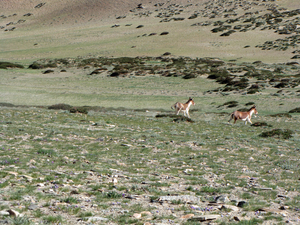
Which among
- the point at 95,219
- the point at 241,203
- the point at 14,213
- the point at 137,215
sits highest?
the point at 14,213

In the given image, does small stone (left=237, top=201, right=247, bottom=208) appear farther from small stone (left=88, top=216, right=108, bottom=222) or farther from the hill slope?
the hill slope

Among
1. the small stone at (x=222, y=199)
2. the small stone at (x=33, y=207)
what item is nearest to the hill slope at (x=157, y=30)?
the small stone at (x=222, y=199)

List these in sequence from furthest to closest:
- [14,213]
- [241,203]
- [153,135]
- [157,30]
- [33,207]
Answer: [157,30], [153,135], [241,203], [33,207], [14,213]

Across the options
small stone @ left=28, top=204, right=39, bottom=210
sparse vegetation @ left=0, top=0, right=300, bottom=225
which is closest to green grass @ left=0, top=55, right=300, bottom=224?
sparse vegetation @ left=0, top=0, right=300, bottom=225

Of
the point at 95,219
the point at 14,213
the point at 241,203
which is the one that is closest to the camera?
the point at 14,213

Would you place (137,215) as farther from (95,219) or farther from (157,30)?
(157,30)

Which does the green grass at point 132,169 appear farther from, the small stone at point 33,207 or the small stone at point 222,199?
A: the small stone at point 222,199

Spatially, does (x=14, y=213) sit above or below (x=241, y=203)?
above

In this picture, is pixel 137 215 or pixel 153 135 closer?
pixel 137 215

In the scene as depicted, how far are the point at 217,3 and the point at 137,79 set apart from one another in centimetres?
11742

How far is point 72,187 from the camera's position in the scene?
945 cm

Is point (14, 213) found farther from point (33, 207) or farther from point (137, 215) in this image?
point (137, 215)

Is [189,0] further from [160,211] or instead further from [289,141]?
[160,211]

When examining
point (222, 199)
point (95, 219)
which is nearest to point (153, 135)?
point (222, 199)
